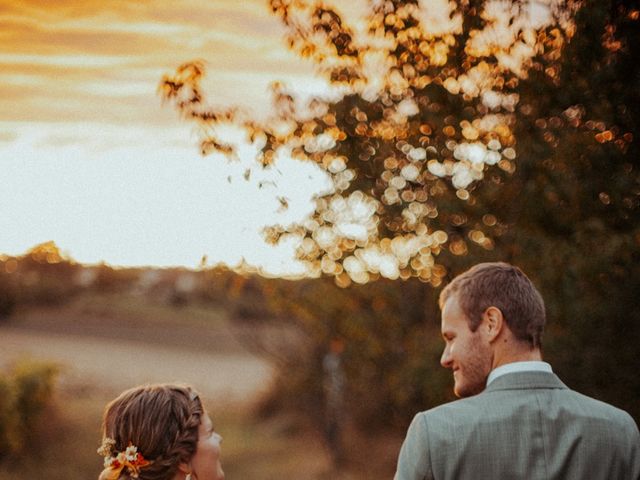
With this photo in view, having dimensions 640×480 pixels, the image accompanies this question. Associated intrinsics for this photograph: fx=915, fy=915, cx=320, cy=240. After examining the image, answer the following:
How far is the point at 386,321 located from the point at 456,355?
19.4 ft

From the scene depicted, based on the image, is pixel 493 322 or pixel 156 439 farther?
pixel 156 439

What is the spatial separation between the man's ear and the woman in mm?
913

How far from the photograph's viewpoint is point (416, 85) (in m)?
5.52

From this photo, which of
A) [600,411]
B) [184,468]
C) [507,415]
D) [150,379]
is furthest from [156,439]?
[150,379]

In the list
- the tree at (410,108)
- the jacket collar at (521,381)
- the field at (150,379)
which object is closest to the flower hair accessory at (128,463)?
the jacket collar at (521,381)

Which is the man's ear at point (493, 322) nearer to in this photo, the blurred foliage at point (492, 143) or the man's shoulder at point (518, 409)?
the man's shoulder at point (518, 409)

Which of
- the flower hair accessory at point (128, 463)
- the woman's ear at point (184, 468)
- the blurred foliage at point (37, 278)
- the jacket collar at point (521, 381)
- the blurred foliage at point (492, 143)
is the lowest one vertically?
the woman's ear at point (184, 468)

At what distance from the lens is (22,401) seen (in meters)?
11.8

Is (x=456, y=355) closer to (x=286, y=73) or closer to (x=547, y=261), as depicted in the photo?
(x=547, y=261)

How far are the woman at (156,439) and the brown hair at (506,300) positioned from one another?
2.91 feet

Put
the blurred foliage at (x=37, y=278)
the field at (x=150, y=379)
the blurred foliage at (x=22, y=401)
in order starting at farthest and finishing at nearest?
the blurred foliage at (x=37, y=278)
the field at (x=150, y=379)
the blurred foliage at (x=22, y=401)

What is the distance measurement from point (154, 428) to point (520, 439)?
3.41 ft

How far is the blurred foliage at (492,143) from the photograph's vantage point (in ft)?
16.5

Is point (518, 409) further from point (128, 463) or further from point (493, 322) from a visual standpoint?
point (128, 463)
